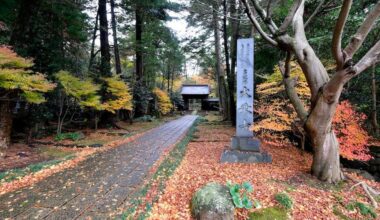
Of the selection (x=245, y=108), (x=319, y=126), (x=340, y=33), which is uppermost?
(x=340, y=33)

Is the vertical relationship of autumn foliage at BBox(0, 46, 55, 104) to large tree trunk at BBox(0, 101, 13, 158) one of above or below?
above

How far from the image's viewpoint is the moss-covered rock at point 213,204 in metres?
3.26

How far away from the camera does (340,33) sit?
397 cm

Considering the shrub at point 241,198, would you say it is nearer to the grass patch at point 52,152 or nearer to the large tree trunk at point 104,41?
the grass patch at point 52,152

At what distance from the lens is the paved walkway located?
349 centimetres

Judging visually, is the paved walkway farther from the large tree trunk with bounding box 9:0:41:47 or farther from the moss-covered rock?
the large tree trunk with bounding box 9:0:41:47

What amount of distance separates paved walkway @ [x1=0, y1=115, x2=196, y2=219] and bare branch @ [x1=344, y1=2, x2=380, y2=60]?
4865 millimetres

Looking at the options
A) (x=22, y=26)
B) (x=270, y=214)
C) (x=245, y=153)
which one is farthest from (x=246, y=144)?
(x=22, y=26)

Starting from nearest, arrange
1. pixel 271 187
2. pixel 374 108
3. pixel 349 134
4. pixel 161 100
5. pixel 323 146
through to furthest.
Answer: pixel 271 187 → pixel 323 146 → pixel 349 134 → pixel 374 108 → pixel 161 100

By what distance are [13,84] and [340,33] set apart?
24.4ft

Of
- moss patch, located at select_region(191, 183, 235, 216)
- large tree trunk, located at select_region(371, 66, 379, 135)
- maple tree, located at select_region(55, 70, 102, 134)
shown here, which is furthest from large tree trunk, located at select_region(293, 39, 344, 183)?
maple tree, located at select_region(55, 70, 102, 134)

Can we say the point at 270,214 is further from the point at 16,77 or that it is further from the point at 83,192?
the point at 16,77

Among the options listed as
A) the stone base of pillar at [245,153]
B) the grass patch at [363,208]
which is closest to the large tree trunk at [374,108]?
the stone base of pillar at [245,153]

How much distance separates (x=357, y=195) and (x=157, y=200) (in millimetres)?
3929
